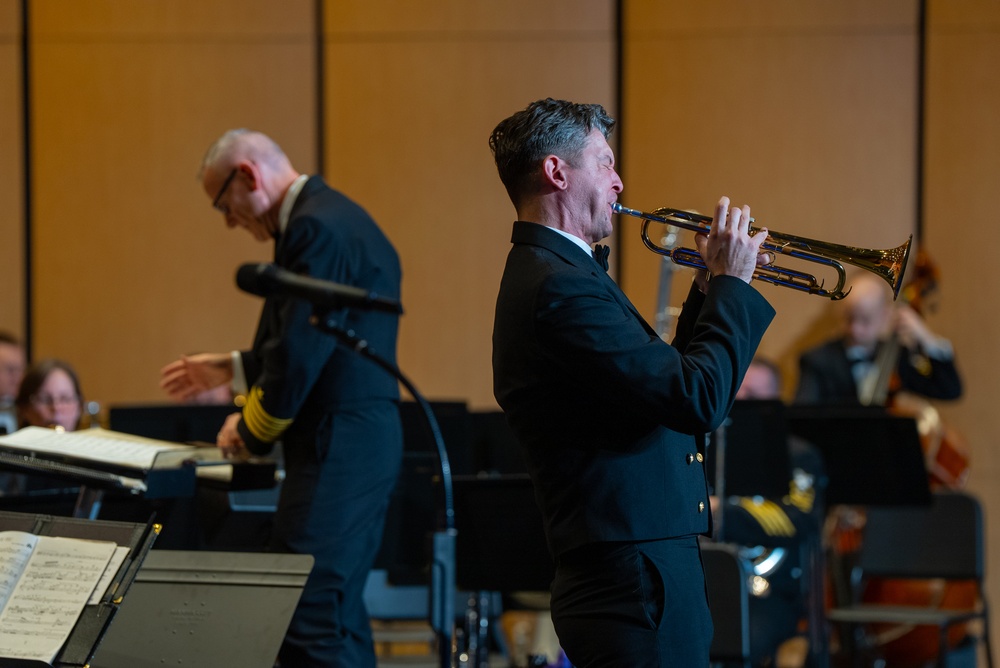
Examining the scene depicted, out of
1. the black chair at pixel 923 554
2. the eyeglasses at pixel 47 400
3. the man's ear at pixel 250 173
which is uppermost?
the man's ear at pixel 250 173

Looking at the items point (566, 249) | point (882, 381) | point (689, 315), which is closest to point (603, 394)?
point (566, 249)

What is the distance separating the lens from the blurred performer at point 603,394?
2.01m

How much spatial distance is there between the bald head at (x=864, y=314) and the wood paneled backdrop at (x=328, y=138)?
321mm

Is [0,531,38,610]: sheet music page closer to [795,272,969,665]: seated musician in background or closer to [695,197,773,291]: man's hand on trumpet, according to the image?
[695,197,773,291]: man's hand on trumpet

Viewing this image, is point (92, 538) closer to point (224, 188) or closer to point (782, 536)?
point (224, 188)

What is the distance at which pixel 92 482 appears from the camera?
279cm

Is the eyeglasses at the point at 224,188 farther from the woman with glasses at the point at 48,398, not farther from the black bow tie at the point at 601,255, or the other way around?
the woman with glasses at the point at 48,398

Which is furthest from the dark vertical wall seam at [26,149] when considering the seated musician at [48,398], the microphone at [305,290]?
the microphone at [305,290]

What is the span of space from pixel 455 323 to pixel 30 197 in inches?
83.8

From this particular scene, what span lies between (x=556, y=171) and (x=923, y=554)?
326 centimetres

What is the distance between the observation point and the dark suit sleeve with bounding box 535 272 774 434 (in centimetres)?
199

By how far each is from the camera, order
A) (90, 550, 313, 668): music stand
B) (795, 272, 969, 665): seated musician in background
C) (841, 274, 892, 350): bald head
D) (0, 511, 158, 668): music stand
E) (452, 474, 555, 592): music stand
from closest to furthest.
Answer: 1. (0, 511, 158, 668): music stand
2. (90, 550, 313, 668): music stand
3. (452, 474, 555, 592): music stand
4. (795, 272, 969, 665): seated musician in background
5. (841, 274, 892, 350): bald head

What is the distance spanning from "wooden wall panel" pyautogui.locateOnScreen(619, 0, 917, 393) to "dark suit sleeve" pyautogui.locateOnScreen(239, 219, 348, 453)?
322 centimetres

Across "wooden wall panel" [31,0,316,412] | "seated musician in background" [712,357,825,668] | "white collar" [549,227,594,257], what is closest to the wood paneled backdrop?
"wooden wall panel" [31,0,316,412]
